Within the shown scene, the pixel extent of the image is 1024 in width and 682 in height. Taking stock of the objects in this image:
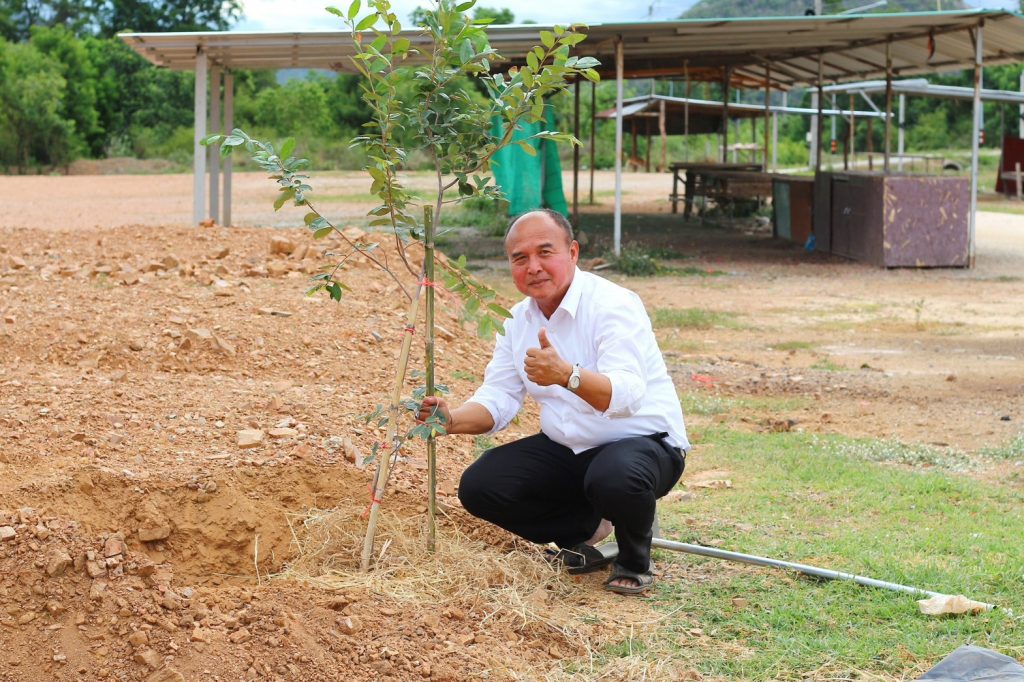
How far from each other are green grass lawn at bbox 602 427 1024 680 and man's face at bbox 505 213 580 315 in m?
1.11

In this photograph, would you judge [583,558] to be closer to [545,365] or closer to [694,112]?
[545,365]

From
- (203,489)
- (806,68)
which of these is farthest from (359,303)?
(806,68)

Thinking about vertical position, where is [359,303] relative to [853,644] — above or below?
above

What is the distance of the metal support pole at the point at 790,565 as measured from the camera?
12.5 feet

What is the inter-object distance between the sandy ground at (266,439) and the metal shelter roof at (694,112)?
17771mm

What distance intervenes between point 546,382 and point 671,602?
3.10 ft

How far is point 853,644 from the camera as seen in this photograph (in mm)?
3445

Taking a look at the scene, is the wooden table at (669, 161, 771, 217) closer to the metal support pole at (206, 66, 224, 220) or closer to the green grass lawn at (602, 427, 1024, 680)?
the metal support pole at (206, 66, 224, 220)

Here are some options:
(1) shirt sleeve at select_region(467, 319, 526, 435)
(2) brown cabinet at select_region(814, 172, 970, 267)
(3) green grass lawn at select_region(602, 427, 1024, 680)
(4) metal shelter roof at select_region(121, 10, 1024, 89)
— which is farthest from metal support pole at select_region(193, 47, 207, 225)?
(1) shirt sleeve at select_region(467, 319, 526, 435)

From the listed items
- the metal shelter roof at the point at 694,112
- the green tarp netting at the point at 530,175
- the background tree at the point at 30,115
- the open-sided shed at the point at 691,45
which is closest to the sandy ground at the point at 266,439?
the open-sided shed at the point at 691,45

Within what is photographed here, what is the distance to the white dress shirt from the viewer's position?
3682mm

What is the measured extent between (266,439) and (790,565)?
206cm

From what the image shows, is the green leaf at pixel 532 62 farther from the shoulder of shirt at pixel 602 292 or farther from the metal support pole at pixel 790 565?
the metal support pole at pixel 790 565

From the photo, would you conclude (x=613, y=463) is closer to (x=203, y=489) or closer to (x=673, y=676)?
(x=673, y=676)
